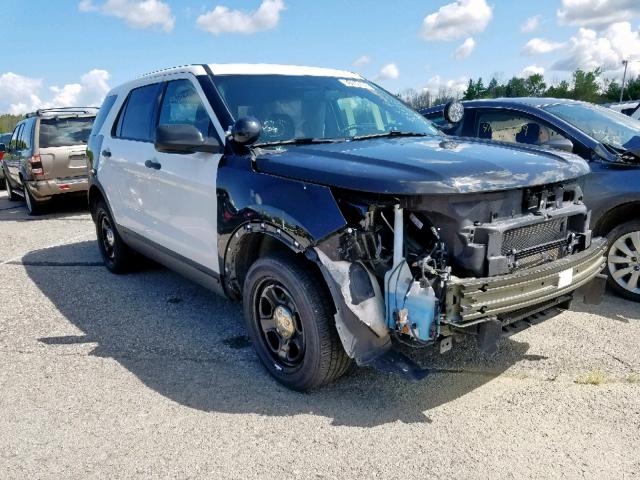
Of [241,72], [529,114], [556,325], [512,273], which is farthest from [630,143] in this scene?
[241,72]

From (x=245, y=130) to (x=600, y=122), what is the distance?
372 cm

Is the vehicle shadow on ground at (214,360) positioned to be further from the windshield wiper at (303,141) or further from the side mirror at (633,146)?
the side mirror at (633,146)

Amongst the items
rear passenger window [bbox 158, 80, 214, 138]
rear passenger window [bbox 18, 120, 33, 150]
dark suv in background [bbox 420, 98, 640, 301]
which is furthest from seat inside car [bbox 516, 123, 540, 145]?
rear passenger window [bbox 18, 120, 33, 150]

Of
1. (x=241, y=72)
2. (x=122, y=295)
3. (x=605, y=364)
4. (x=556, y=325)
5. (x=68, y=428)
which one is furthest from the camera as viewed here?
(x=122, y=295)

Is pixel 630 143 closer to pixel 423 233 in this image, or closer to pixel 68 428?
pixel 423 233

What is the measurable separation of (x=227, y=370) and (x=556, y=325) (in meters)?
2.55

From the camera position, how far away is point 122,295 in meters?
5.31

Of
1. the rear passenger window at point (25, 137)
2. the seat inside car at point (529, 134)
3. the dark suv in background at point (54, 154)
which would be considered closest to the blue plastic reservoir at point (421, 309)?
the seat inside car at point (529, 134)

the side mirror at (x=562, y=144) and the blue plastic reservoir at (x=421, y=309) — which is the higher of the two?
the side mirror at (x=562, y=144)

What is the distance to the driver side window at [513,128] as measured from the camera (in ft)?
17.2

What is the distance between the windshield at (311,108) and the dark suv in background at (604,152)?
940 millimetres

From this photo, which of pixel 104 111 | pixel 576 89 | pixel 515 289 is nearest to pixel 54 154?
pixel 104 111

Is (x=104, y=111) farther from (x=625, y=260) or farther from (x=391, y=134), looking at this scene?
(x=625, y=260)

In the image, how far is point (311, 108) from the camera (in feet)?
13.0
